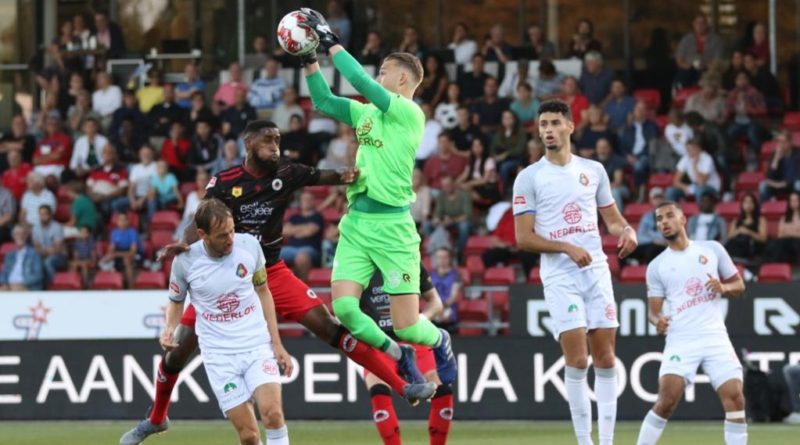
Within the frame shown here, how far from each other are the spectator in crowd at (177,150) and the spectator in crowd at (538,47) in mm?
5254

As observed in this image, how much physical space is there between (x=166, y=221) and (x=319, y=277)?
9.88 feet

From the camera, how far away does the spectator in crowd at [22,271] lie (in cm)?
2153

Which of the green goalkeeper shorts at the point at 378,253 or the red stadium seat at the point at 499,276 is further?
the red stadium seat at the point at 499,276

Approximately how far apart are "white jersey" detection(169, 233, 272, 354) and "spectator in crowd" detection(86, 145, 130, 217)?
12.6m

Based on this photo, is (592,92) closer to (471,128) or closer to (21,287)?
(471,128)

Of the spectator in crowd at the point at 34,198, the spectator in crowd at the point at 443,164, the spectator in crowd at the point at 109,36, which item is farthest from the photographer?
the spectator in crowd at the point at 109,36

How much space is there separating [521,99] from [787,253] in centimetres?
468

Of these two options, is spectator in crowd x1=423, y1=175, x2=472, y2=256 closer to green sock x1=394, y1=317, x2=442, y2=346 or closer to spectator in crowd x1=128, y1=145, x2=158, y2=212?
spectator in crowd x1=128, y1=145, x2=158, y2=212

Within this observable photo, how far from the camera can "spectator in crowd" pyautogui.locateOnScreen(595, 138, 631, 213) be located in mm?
20969

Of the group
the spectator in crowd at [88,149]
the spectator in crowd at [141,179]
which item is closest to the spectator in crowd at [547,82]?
the spectator in crowd at [141,179]

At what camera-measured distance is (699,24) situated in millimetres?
24234

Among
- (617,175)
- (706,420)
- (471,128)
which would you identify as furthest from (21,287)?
(706,420)

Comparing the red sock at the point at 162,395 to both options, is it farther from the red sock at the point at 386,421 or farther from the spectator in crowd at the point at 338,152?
the spectator in crowd at the point at 338,152

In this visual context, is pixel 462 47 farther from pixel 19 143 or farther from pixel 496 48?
pixel 19 143
